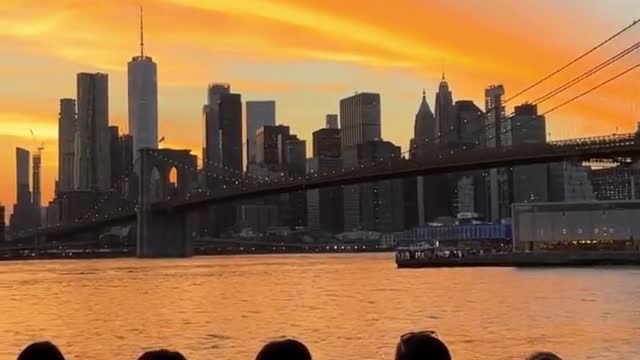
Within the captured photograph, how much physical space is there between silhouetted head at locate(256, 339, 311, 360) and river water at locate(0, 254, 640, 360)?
1648 centimetres

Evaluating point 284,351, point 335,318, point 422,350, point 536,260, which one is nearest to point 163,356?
point 284,351

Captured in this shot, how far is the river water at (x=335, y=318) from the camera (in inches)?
852

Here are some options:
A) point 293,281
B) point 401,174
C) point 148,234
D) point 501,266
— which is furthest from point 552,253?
point 148,234

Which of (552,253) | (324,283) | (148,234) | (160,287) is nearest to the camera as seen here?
(160,287)

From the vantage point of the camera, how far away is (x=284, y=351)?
2.97 meters

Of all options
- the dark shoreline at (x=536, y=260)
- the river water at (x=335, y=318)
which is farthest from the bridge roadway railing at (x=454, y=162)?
the dark shoreline at (x=536, y=260)

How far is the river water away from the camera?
21.6 meters

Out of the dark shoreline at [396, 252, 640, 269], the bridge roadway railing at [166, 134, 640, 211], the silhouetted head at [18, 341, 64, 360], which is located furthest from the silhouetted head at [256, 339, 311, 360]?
the dark shoreline at [396, 252, 640, 269]

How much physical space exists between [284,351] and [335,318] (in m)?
27.2

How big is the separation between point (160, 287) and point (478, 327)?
2729cm

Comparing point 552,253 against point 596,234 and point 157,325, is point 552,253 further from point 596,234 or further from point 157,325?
point 157,325

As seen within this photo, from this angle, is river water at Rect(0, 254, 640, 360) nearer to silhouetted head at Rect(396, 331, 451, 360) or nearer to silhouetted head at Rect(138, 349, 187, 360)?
silhouetted head at Rect(396, 331, 451, 360)

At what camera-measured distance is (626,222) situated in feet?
266

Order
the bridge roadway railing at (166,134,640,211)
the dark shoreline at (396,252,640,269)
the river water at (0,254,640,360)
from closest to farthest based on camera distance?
the river water at (0,254,640,360), the bridge roadway railing at (166,134,640,211), the dark shoreline at (396,252,640,269)
